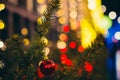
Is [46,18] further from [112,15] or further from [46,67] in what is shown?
[112,15]

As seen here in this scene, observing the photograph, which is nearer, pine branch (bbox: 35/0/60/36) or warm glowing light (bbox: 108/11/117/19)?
pine branch (bbox: 35/0/60/36)

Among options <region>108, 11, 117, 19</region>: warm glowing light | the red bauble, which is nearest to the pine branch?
the red bauble

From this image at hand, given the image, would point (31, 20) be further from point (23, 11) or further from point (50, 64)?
point (50, 64)

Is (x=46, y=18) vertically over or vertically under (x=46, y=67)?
over

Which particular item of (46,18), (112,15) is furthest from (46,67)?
(112,15)

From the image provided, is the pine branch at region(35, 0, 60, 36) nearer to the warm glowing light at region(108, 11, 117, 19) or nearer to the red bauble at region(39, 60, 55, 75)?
the red bauble at region(39, 60, 55, 75)

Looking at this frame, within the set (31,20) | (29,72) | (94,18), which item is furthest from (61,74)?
(31,20)

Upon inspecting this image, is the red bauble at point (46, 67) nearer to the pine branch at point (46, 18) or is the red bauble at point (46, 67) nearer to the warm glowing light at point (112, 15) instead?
the pine branch at point (46, 18)

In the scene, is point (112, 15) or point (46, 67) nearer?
point (46, 67)

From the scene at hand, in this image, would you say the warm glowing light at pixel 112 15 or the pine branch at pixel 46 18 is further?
the warm glowing light at pixel 112 15

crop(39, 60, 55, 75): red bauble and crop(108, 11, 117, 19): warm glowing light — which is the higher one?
crop(108, 11, 117, 19): warm glowing light

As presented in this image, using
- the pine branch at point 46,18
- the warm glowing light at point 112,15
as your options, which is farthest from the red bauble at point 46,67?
the warm glowing light at point 112,15
